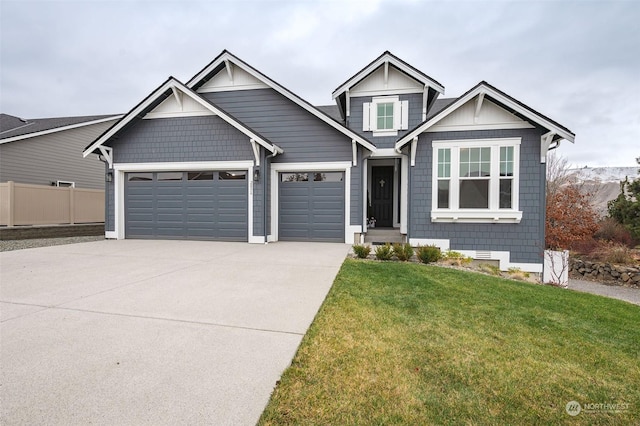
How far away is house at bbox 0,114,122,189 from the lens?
14.1 meters

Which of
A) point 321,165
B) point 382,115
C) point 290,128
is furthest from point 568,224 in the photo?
point 290,128

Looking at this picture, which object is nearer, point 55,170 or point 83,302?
point 83,302

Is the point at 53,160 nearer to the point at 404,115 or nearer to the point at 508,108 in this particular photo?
the point at 404,115

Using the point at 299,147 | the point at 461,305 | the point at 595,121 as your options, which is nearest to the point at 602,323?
the point at 461,305

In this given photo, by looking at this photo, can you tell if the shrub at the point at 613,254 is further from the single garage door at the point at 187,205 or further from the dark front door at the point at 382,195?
the single garage door at the point at 187,205

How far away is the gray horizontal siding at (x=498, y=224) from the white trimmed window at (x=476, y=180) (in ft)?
0.60

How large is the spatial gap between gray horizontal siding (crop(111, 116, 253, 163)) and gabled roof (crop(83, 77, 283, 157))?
1.30ft

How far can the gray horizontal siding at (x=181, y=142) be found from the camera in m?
10.2

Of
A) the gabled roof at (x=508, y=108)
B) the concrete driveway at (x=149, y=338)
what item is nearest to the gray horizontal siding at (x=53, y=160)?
the concrete driveway at (x=149, y=338)

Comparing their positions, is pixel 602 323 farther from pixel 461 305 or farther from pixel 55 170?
pixel 55 170

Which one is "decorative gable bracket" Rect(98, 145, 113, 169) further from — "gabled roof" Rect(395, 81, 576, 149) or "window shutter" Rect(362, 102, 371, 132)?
"gabled roof" Rect(395, 81, 576, 149)

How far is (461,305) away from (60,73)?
111ft

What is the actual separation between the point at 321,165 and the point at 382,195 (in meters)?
3.00

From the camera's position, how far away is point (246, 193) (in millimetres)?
10234
